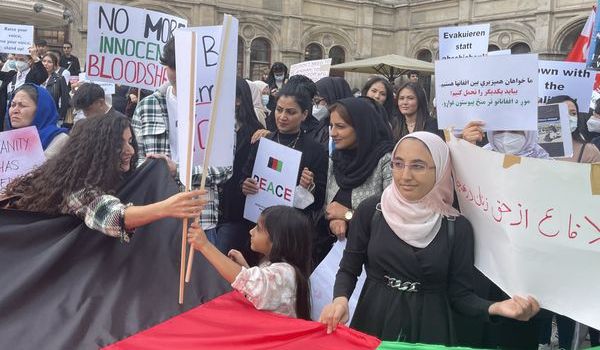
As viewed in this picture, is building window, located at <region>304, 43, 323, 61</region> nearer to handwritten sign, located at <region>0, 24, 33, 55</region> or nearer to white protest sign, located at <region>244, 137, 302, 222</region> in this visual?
handwritten sign, located at <region>0, 24, 33, 55</region>

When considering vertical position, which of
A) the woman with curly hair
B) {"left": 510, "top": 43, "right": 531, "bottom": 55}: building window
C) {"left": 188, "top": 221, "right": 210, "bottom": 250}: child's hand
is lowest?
{"left": 188, "top": 221, "right": 210, "bottom": 250}: child's hand

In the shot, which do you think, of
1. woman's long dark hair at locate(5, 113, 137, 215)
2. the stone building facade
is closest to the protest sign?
woman's long dark hair at locate(5, 113, 137, 215)

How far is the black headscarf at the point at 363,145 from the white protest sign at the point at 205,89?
2.98ft

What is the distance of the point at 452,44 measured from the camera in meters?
7.55

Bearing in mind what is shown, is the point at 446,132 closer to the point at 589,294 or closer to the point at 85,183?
the point at 589,294

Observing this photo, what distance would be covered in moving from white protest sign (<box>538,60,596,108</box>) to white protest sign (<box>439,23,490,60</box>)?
1.92 meters

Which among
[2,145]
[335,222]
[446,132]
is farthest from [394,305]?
[2,145]

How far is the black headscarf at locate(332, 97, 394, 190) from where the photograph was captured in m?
3.63

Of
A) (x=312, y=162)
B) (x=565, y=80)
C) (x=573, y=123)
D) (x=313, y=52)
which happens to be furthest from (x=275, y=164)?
(x=313, y=52)

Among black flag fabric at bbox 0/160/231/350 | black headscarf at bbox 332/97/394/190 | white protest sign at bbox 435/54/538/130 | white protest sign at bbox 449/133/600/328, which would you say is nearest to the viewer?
white protest sign at bbox 449/133/600/328

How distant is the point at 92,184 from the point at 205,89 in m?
0.70

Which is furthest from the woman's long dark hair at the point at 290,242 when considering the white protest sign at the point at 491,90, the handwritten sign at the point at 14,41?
the handwritten sign at the point at 14,41

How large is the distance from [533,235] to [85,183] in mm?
1969

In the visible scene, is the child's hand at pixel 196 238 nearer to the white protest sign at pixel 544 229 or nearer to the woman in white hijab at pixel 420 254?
the woman in white hijab at pixel 420 254
